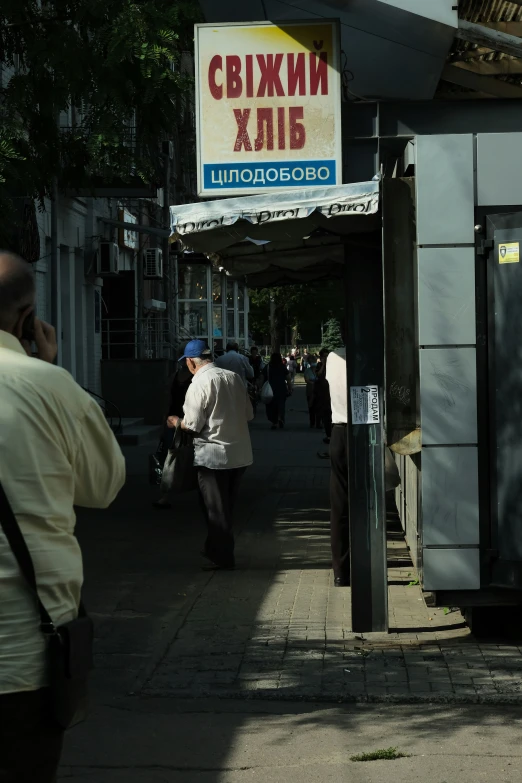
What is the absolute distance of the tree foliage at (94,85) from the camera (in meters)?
9.26

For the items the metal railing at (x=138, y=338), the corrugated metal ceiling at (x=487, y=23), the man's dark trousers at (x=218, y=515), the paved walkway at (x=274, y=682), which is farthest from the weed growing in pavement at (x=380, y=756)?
the metal railing at (x=138, y=338)

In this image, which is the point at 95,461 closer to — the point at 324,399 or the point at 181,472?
the point at 181,472

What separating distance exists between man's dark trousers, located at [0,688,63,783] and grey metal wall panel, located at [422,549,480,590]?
417 centimetres

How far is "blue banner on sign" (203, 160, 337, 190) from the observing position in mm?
7402

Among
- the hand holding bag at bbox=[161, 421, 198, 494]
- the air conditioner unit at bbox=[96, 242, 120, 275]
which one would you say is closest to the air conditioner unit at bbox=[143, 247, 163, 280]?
the air conditioner unit at bbox=[96, 242, 120, 275]

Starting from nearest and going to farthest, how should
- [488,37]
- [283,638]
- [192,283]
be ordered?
[283,638] → [488,37] → [192,283]

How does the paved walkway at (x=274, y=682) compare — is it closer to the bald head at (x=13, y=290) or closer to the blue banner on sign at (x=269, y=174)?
→ the bald head at (x=13, y=290)

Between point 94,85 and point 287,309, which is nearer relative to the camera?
point 94,85

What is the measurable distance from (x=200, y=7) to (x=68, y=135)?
2152 millimetres

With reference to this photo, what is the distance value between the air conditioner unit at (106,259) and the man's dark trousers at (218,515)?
15.4 metres

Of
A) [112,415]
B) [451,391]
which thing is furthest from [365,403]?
[112,415]

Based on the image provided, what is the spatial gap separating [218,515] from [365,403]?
257 centimetres

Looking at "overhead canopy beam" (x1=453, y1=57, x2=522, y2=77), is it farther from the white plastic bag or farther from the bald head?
the white plastic bag

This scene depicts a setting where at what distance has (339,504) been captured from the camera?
871 centimetres
